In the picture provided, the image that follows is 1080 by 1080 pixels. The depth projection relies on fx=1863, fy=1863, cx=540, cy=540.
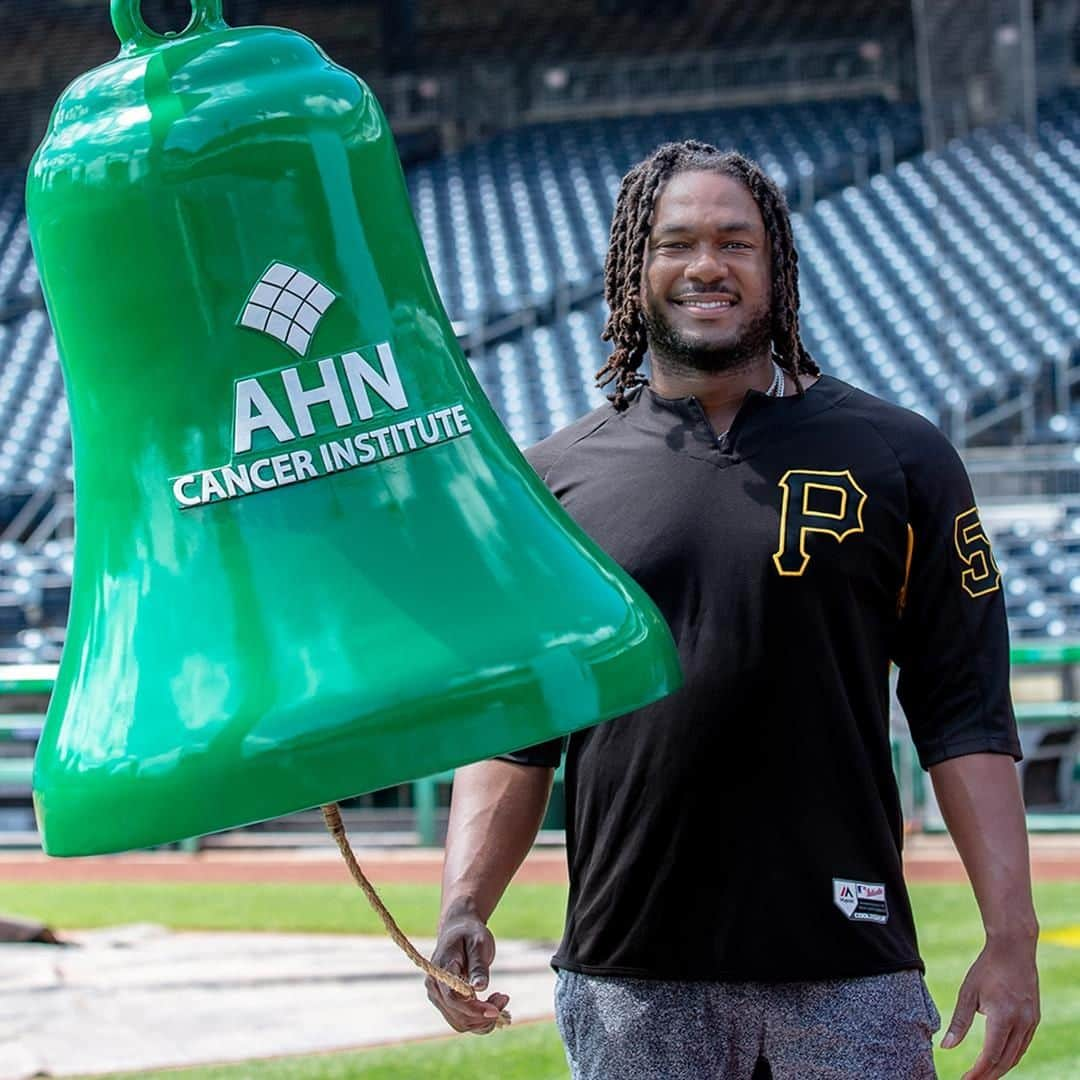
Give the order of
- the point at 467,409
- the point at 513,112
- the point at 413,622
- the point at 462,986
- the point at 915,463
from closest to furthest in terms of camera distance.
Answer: the point at 413,622
the point at 467,409
the point at 462,986
the point at 915,463
the point at 513,112

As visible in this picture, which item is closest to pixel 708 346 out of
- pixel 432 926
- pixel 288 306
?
pixel 288 306

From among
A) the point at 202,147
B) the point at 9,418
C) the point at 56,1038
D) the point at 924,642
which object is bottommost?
the point at 9,418

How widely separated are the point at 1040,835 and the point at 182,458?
6188 millimetres

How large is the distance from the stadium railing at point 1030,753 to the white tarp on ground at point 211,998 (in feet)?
4.97

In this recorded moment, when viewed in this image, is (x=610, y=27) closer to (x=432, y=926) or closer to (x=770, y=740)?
(x=432, y=926)

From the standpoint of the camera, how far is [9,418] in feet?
47.1

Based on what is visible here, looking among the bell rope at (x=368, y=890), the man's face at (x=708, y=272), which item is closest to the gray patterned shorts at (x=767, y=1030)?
the bell rope at (x=368, y=890)

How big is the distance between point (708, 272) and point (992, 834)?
1.89 ft

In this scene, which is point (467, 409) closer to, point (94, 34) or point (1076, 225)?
point (1076, 225)

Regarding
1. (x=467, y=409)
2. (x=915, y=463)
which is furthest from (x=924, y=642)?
(x=467, y=409)

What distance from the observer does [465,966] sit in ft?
5.58

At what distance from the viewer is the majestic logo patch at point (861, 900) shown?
1.68 m

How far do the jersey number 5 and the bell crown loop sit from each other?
0.97 meters

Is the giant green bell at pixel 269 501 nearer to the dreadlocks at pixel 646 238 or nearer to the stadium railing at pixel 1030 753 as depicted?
the dreadlocks at pixel 646 238
